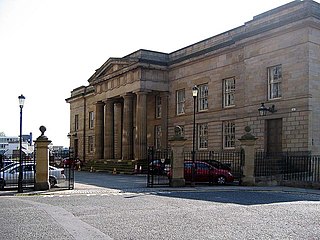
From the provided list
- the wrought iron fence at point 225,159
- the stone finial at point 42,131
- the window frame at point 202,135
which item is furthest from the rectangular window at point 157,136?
the stone finial at point 42,131

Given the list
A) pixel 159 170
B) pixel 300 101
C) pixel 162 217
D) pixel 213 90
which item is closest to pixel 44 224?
pixel 162 217

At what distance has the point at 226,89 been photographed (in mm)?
35375

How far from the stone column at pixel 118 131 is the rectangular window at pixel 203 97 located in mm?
13048

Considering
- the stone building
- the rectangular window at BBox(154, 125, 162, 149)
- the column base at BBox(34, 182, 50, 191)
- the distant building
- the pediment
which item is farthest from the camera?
the rectangular window at BBox(154, 125, 162, 149)

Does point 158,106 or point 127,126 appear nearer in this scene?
point 127,126

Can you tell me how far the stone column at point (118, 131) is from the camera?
159 feet

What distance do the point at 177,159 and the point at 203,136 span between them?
49.8ft

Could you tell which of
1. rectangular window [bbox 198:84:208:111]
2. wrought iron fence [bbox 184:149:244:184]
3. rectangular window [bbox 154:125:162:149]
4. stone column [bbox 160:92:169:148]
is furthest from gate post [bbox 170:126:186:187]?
rectangular window [bbox 154:125:162:149]

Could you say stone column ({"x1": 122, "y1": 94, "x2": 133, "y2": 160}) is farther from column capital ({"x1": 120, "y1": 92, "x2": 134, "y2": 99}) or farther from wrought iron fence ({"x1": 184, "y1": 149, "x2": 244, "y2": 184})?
wrought iron fence ({"x1": 184, "y1": 149, "x2": 244, "y2": 184})

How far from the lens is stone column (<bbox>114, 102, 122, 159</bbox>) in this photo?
159 ft

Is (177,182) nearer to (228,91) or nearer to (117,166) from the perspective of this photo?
(228,91)

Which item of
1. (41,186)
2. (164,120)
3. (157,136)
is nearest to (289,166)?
(41,186)

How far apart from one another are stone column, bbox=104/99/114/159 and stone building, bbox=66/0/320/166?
11 cm

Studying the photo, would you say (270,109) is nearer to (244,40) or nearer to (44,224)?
(244,40)
